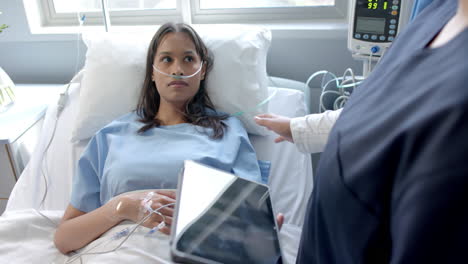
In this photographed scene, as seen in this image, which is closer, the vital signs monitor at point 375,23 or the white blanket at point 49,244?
the white blanket at point 49,244

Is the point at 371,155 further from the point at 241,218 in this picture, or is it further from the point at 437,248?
the point at 241,218

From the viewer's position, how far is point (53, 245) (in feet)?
3.72

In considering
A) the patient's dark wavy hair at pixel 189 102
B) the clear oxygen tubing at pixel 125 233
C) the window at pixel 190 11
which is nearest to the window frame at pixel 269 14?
the window at pixel 190 11

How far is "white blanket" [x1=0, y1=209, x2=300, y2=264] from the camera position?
96cm

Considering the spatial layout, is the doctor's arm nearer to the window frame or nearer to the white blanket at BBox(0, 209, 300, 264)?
the white blanket at BBox(0, 209, 300, 264)

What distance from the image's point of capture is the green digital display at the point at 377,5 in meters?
1.30

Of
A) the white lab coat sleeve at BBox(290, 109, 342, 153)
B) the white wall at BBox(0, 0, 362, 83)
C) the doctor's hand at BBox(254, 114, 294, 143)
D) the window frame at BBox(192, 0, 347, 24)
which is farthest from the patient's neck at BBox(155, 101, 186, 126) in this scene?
the window frame at BBox(192, 0, 347, 24)

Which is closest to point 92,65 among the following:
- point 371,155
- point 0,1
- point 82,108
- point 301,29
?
point 82,108

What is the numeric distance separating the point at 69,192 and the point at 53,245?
0.31m

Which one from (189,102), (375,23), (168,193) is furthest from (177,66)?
(375,23)

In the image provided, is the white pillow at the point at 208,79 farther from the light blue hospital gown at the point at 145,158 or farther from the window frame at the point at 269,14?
the window frame at the point at 269,14

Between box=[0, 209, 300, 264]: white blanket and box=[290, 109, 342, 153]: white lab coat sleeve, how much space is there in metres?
A: 0.34

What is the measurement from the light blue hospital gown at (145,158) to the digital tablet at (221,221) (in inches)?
9.9

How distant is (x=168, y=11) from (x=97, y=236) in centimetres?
136
